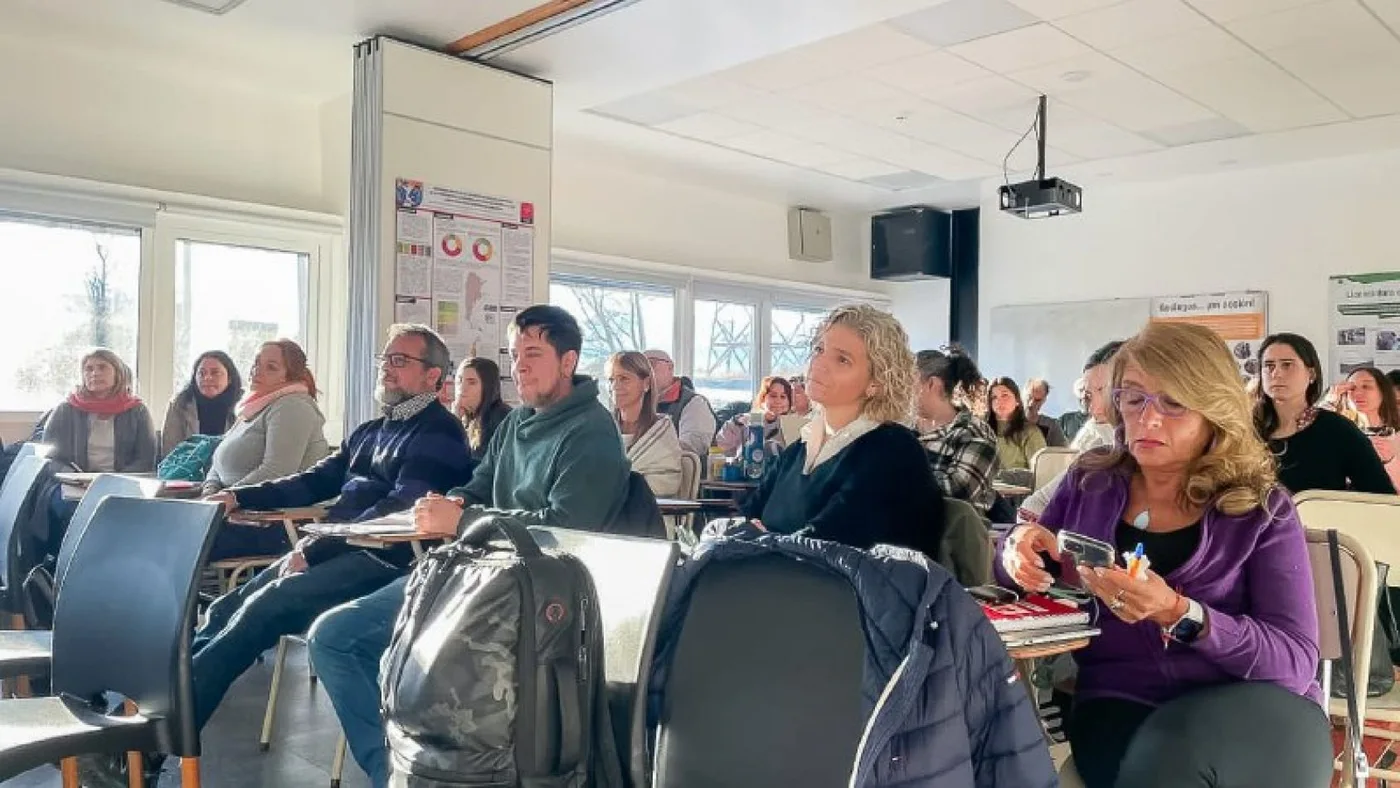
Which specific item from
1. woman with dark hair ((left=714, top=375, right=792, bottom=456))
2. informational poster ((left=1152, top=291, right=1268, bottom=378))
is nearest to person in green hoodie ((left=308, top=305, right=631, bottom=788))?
woman with dark hair ((left=714, top=375, right=792, bottom=456))

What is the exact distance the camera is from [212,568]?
3.94m

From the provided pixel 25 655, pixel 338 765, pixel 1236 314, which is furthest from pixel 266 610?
pixel 1236 314

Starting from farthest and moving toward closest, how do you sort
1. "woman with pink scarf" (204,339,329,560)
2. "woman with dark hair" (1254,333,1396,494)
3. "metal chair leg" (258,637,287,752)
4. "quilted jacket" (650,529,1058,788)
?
"woman with pink scarf" (204,339,329,560)
"woman with dark hair" (1254,333,1396,494)
"metal chair leg" (258,637,287,752)
"quilted jacket" (650,529,1058,788)

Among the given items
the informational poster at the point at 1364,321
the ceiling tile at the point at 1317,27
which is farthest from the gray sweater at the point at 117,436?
the informational poster at the point at 1364,321

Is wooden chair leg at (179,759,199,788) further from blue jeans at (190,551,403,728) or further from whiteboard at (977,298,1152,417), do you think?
whiteboard at (977,298,1152,417)

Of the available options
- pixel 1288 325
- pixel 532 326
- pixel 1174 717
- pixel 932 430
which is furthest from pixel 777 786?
→ pixel 1288 325

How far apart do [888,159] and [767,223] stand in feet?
5.98

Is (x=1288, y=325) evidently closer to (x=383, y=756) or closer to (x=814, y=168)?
(x=814, y=168)

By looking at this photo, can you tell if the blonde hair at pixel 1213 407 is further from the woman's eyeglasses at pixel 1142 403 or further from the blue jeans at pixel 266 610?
the blue jeans at pixel 266 610

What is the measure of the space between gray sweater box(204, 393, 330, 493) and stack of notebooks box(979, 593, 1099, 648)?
2.98m

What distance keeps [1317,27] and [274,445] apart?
489cm

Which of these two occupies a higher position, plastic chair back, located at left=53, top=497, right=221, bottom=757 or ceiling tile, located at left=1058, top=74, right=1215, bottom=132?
ceiling tile, located at left=1058, top=74, right=1215, bottom=132

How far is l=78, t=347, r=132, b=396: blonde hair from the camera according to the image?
5.21m

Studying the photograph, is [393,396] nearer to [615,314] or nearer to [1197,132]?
[615,314]
